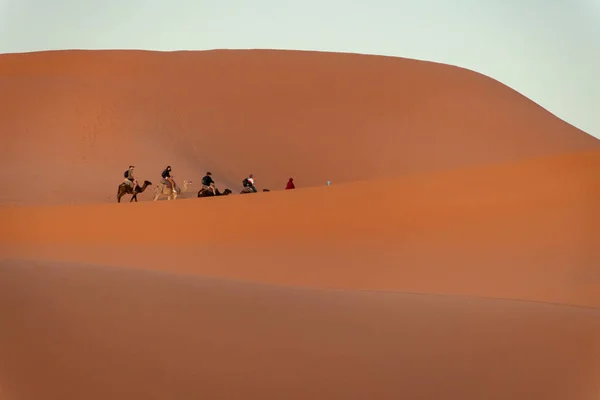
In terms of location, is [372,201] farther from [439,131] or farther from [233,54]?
[233,54]

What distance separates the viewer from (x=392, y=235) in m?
11.3

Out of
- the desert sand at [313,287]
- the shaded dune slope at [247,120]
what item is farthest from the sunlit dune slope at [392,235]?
the shaded dune slope at [247,120]

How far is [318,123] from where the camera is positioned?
33031 mm

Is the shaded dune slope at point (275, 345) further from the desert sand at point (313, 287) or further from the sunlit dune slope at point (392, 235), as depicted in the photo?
the sunlit dune slope at point (392, 235)

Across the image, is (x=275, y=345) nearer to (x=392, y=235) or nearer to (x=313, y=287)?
(x=313, y=287)

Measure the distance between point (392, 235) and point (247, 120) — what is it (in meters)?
22.1

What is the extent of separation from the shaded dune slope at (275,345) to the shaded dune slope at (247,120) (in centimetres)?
1729

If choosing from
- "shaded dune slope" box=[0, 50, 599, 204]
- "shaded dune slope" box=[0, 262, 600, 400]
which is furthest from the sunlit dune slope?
"shaded dune slope" box=[0, 50, 599, 204]

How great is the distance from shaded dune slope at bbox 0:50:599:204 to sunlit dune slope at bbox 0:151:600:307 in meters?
12.4

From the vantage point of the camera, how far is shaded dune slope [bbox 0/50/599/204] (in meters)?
27.8

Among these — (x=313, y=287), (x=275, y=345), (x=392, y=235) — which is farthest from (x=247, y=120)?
(x=275, y=345)

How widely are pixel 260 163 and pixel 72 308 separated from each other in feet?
75.6

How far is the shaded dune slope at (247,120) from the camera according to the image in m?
27.8

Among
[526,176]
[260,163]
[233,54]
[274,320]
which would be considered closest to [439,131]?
[260,163]
